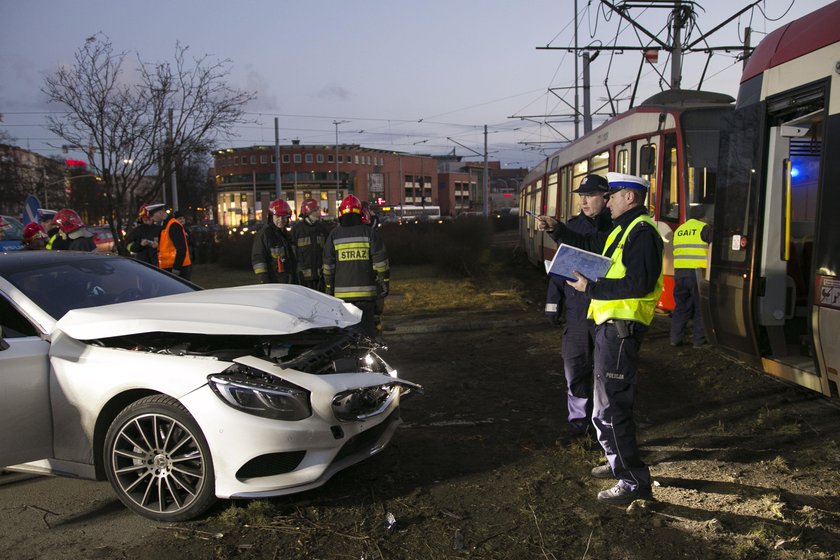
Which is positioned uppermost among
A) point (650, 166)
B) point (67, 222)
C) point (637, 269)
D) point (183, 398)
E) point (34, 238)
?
point (650, 166)

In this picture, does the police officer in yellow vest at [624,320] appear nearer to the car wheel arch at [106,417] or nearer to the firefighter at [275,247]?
the car wheel arch at [106,417]

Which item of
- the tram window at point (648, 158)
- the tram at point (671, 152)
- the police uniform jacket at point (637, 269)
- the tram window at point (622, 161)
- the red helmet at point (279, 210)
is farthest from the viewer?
the tram window at point (622, 161)

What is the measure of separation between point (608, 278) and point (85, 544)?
126 inches

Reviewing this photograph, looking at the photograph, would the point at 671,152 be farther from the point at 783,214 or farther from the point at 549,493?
the point at 549,493

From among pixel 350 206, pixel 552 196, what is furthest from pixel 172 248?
pixel 552 196

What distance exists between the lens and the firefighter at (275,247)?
826 cm

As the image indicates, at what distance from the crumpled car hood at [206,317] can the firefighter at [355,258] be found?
226cm

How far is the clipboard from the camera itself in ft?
12.3

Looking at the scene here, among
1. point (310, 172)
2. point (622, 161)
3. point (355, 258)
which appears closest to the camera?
point (355, 258)

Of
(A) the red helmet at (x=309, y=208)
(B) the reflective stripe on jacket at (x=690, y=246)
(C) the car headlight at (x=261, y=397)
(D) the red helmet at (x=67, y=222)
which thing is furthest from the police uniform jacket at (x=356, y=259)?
(D) the red helmet at (x=67, y=222)

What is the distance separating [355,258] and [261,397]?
10.9ft

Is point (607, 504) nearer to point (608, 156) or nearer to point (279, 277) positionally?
point (279, 277)

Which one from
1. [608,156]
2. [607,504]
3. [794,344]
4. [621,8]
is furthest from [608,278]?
[621,8]

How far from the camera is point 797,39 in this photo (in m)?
5.03
